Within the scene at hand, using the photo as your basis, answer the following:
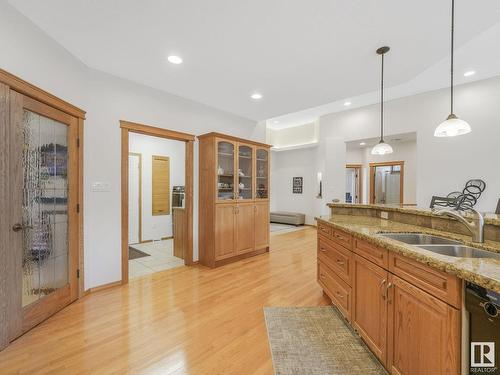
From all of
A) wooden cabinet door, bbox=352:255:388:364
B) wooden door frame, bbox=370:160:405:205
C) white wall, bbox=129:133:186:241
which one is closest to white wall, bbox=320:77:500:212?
wooden door frame, bbox=370:160:405:205

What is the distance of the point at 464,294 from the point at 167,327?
224 cm

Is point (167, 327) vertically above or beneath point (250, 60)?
beneath

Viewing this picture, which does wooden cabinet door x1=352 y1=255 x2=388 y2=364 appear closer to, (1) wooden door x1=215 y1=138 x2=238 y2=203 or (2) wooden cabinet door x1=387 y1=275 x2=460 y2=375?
(2) wooden cabinet door x1=387 y1=275 x2=460 y2=375

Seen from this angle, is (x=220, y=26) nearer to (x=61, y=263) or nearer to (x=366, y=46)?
(x=366, y=46)

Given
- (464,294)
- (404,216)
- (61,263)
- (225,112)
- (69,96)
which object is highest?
(225,112)

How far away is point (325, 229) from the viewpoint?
267 cm

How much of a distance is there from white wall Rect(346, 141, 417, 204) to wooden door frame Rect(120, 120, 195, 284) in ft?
19.5

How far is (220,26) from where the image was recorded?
211cm

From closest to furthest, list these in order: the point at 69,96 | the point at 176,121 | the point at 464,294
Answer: the point at 464,294, the point at 69,96, the point at 176,121

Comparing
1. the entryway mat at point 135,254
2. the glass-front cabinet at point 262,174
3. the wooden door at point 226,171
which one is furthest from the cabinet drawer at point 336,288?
the entryway mat at point 135,254

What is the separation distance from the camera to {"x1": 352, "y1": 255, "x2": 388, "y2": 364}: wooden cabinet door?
A: 1586 mm

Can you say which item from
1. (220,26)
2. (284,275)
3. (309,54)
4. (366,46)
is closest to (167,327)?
(284,275)

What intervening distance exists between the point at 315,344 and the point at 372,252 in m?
0.93

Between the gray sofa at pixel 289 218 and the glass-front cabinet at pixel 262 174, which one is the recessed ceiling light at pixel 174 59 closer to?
the glass-front cabinet at pixel 262 174
